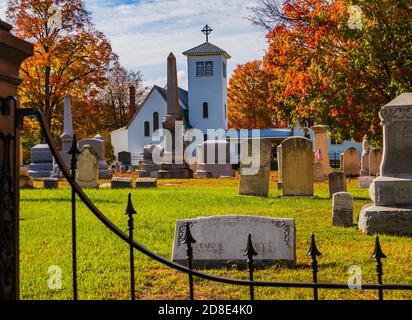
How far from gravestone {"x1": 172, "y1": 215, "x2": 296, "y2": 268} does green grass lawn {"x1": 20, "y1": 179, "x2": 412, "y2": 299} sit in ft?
0.71

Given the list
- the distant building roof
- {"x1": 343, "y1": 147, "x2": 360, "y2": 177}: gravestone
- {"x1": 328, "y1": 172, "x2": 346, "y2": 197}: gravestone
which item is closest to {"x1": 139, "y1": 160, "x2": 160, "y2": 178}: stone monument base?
{"x1": 343, "y1": 147, "x2": 360, "y2": 177}: gravestone

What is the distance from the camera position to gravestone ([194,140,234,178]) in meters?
32.9

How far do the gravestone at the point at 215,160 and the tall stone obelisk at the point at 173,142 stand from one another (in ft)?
5.78

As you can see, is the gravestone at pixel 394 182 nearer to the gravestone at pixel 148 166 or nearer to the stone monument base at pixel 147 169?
the gravestone at pixel 148 166

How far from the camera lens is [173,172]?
1195 inches

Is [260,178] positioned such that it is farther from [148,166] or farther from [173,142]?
[148,166]

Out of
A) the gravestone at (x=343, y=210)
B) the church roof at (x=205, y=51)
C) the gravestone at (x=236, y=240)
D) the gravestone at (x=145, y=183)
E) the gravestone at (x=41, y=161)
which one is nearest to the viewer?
the gravestone at (x=236, y=240)

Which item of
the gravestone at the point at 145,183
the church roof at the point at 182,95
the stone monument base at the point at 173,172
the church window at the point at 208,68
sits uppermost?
the church window at the point at 208,68

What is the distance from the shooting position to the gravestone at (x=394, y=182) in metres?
9.52

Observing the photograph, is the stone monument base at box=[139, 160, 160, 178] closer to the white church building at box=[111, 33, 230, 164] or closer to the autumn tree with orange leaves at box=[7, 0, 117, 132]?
the autumn tree with orange leaves at box=[7, 0, 117, 132]

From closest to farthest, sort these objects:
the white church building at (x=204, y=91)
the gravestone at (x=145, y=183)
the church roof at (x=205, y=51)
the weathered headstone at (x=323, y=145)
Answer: the gravestone at (x=145, y=183) → the weathered headstone at (x=323, y=145) → the church roof at (x=205, y=51) → the white church building at (x=204, y=91)

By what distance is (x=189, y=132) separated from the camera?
185 ft

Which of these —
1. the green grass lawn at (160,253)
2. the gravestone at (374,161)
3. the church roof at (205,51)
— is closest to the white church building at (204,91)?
the church roof at (205,51)
